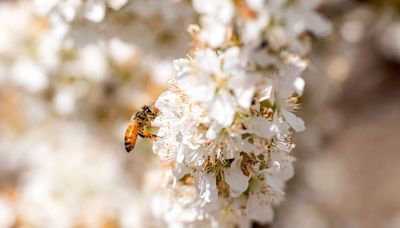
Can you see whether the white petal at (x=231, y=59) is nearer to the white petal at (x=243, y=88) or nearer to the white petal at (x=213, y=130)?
the white petal at (x=243, y=88)

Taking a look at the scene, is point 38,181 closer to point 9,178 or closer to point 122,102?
point 122,102

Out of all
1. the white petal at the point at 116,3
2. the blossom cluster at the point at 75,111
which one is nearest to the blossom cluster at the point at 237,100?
the white petal at the point at 116,3

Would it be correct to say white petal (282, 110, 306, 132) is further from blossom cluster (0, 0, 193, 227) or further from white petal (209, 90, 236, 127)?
blossom cluster (0, 0, 193, 227)

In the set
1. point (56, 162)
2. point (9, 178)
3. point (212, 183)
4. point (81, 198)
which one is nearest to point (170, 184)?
point (212, 183)

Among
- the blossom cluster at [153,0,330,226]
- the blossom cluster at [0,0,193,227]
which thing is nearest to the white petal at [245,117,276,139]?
the blossom cluster at [153,0,330,226]

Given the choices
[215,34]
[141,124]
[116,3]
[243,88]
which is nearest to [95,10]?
[116,3]
